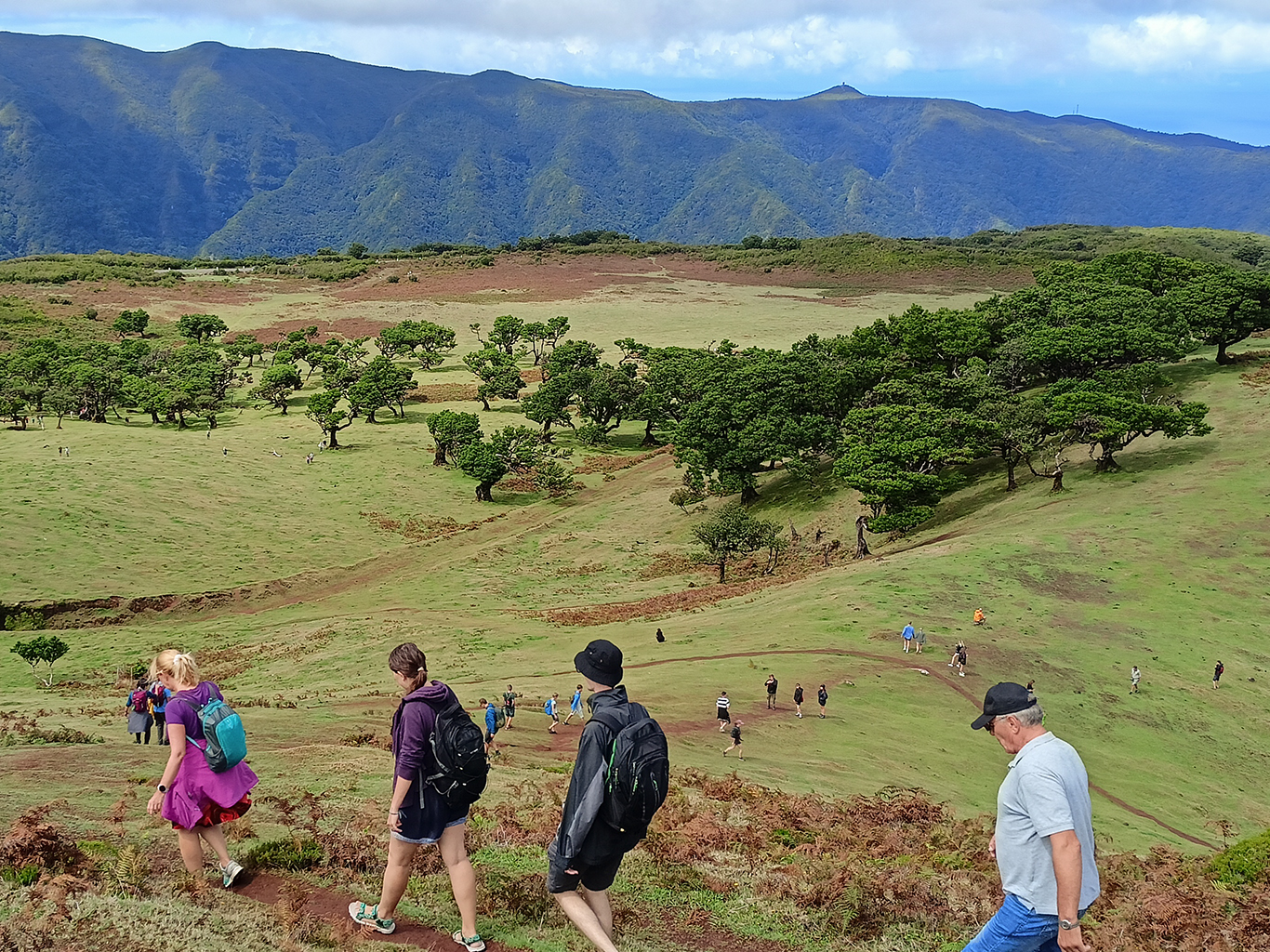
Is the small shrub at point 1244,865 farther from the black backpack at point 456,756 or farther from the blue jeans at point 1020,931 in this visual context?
the black backpack at point 456,756

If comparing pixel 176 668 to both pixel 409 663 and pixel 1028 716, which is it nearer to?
pixel 409 663

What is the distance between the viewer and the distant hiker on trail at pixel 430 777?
26.1ft

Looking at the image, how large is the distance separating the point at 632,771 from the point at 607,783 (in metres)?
0.23

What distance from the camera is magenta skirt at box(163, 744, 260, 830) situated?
28.7 ft

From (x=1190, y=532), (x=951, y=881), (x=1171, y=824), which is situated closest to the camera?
(x=951, y=881)

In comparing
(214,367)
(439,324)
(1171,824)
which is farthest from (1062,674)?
(439,324)

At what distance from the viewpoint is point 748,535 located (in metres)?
48.7

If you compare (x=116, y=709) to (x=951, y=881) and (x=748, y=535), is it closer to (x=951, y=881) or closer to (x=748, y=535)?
(x=951, y=881)

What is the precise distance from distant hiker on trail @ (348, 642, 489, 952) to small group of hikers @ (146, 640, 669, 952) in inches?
0.4

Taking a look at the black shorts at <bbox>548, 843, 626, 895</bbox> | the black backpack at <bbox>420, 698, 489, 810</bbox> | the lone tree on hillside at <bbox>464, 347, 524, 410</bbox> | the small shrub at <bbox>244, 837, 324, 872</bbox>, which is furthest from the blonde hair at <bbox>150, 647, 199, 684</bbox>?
the lone tree on hillside at <bbox>464, 347, 524, 410</bbox>

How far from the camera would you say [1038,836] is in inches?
255

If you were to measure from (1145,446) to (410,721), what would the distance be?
55.2 m

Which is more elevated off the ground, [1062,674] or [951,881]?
[951,881]

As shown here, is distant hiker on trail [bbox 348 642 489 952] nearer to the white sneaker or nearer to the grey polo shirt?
the white sneaker
